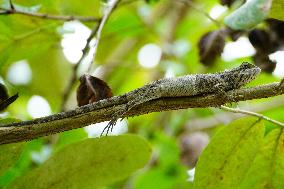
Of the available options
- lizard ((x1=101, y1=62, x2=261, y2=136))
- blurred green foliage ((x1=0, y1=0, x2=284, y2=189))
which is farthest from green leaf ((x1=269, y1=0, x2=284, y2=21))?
lizard ((x1=101, y1=62, x2=261, y2=136))

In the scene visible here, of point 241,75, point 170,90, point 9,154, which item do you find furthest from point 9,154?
point 241,75

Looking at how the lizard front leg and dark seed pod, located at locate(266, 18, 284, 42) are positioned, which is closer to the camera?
the lizard front leg

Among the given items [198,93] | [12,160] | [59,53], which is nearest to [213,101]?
[198,93]

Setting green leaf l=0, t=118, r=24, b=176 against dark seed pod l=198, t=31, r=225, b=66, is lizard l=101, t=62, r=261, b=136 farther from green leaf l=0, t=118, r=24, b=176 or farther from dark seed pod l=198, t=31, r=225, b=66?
green leaf l=0, t=118, r=24, b=176

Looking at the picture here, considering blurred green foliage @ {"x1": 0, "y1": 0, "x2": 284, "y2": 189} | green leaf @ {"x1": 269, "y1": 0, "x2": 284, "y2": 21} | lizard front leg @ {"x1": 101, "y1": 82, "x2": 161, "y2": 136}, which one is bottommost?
blurred green foliage @ {"x1": 0, "y1": 0, "x2": 284, "y2": 189}

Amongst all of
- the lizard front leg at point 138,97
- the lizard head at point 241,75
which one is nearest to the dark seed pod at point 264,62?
the lizard head at point 241,75

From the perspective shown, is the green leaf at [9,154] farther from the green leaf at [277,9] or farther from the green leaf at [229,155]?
the green leaf at [277,9]

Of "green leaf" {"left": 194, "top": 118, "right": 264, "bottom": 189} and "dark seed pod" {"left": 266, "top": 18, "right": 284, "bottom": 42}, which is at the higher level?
"dark seed pod" {"left": 266, "top": 18, "right": 284, "bottom": 42}

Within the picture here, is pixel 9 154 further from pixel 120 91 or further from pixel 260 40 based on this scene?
pixel 120 91
